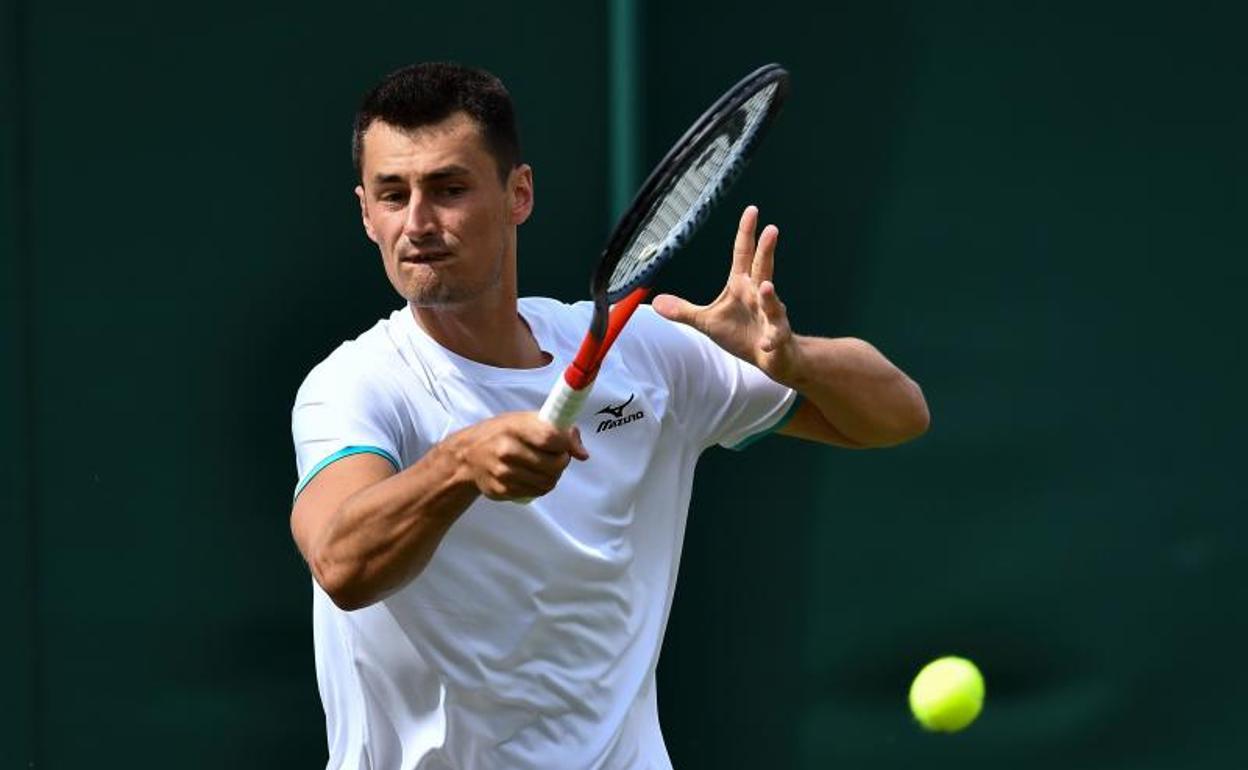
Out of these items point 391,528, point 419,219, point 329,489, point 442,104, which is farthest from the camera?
point 442,104

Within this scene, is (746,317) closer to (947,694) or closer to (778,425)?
(778,425)

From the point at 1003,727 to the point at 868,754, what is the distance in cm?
28

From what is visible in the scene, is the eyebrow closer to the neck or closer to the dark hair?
the dark hair

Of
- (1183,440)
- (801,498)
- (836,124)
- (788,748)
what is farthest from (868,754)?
(836,124)

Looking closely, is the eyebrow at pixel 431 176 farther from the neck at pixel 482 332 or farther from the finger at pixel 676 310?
the finger at pixel 676 310

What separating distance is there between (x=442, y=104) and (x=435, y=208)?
6.8 inches

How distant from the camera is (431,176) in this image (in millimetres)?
3666

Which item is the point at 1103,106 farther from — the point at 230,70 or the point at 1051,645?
the point at 230,70

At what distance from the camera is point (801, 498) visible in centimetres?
502

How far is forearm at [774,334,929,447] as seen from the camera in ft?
12.5

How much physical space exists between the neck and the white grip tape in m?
0.78

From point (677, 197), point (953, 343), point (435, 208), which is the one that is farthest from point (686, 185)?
point (953, 343)

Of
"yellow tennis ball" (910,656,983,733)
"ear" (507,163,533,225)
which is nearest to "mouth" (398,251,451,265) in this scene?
"ear" (507,163,533,225)

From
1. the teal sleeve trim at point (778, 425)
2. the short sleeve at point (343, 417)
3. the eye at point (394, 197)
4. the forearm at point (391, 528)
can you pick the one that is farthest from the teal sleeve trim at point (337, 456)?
the teal sleeve trim at point (778, 425)
